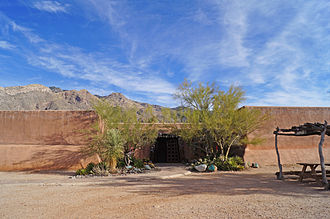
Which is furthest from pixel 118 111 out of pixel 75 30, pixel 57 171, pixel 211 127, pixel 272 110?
pixel 272 110

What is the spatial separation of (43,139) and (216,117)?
9.34 metres

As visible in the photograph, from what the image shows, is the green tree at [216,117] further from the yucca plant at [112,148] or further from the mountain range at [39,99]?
the mountain range at [39,99]

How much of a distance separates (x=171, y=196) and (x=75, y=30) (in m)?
13.0

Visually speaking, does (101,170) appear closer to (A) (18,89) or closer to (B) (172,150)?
(B) (172,150)

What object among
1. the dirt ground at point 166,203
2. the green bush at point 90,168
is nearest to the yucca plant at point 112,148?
the green bush at point 90,168

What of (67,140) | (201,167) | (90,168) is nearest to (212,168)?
(201,167)

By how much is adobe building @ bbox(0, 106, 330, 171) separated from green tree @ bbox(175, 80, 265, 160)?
49.8 inches

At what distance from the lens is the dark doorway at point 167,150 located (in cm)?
1730

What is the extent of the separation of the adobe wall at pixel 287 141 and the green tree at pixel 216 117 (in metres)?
0.89

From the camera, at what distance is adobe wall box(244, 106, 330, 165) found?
12875mm

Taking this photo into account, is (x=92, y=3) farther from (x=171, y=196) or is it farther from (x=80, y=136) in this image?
(x=171, y=196)

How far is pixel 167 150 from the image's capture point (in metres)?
17.6

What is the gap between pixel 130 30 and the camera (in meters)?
13.8

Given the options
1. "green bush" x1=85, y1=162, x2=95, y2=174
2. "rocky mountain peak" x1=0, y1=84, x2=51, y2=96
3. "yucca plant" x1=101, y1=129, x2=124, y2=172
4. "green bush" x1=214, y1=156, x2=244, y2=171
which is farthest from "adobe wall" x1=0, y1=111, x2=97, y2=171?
"rocky mountain peak" x1=0, y1=84, x2=51, y2=96
